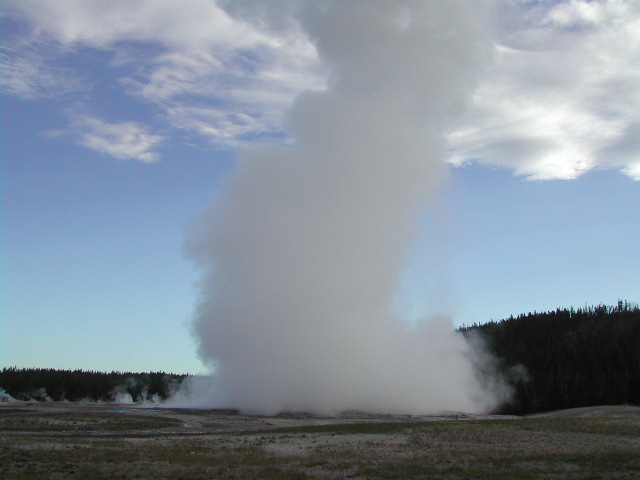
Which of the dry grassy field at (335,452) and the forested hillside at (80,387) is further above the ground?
the dry grassy field at (335,452)

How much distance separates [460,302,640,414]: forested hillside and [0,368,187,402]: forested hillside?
245 feet

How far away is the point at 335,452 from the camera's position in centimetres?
2848

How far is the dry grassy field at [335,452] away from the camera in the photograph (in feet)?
70.7

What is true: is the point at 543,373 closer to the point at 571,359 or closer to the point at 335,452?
the point at 571,359

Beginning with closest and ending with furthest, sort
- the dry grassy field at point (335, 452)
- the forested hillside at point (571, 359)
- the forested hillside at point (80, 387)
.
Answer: the dry grassy field at point (335, 452)
the forested hillside at point (571, 359)
the forested hillside at point (80, 387)

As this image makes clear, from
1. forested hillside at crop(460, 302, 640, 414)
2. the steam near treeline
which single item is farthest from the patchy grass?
forested hillside at crop(460, 302, 640, 414)

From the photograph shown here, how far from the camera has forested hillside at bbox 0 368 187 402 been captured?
5290 inches

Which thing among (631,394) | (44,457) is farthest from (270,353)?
(631,394)

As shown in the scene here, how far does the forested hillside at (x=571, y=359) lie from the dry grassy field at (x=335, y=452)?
167 feet

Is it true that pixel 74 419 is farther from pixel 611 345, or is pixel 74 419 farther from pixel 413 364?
pixel 611 345

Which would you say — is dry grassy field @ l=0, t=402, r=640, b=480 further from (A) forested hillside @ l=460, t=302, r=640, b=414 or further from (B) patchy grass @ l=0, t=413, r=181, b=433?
(A) forested hillside @ l=460, t=302, r=640, b=414

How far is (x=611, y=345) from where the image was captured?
101 metres

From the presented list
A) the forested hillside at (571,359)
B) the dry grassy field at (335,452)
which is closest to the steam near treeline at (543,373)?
the forested hillside at (571,359)

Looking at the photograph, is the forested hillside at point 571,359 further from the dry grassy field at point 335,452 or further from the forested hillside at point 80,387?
the forested hillside at point 80,387
